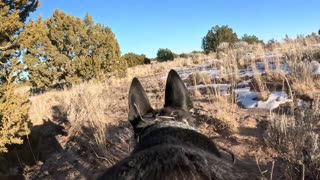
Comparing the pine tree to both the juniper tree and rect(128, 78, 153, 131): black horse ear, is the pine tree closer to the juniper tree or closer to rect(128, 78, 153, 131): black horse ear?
rect(128, 78, 153, 131): black horse ear

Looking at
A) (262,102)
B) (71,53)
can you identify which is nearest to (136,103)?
(262,102)

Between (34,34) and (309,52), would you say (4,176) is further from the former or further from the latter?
(309,52)

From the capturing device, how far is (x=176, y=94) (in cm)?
375

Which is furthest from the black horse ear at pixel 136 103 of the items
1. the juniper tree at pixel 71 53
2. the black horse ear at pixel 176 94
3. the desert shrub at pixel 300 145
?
the juniper tree at pixel 71 53

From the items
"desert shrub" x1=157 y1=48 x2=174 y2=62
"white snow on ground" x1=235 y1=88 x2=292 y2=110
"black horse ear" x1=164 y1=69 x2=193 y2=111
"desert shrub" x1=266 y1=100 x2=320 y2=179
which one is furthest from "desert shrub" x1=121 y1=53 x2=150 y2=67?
"black horse ear" x1=164 y1=69 x2=193 y2=111

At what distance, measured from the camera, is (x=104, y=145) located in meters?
6.79

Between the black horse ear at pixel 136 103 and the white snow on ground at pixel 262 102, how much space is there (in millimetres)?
4743

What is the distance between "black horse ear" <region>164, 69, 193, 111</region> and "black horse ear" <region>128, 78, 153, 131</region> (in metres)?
0.23

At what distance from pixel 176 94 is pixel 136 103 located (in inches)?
16.0

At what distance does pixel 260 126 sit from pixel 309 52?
6130 millimetres

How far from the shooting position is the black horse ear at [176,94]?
12.0 feet

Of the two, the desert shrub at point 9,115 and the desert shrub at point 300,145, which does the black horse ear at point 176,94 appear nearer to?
the desert shrub at point 300,145

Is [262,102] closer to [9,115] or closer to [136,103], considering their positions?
[136,103]

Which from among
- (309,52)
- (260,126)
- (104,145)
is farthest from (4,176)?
(309,52)
